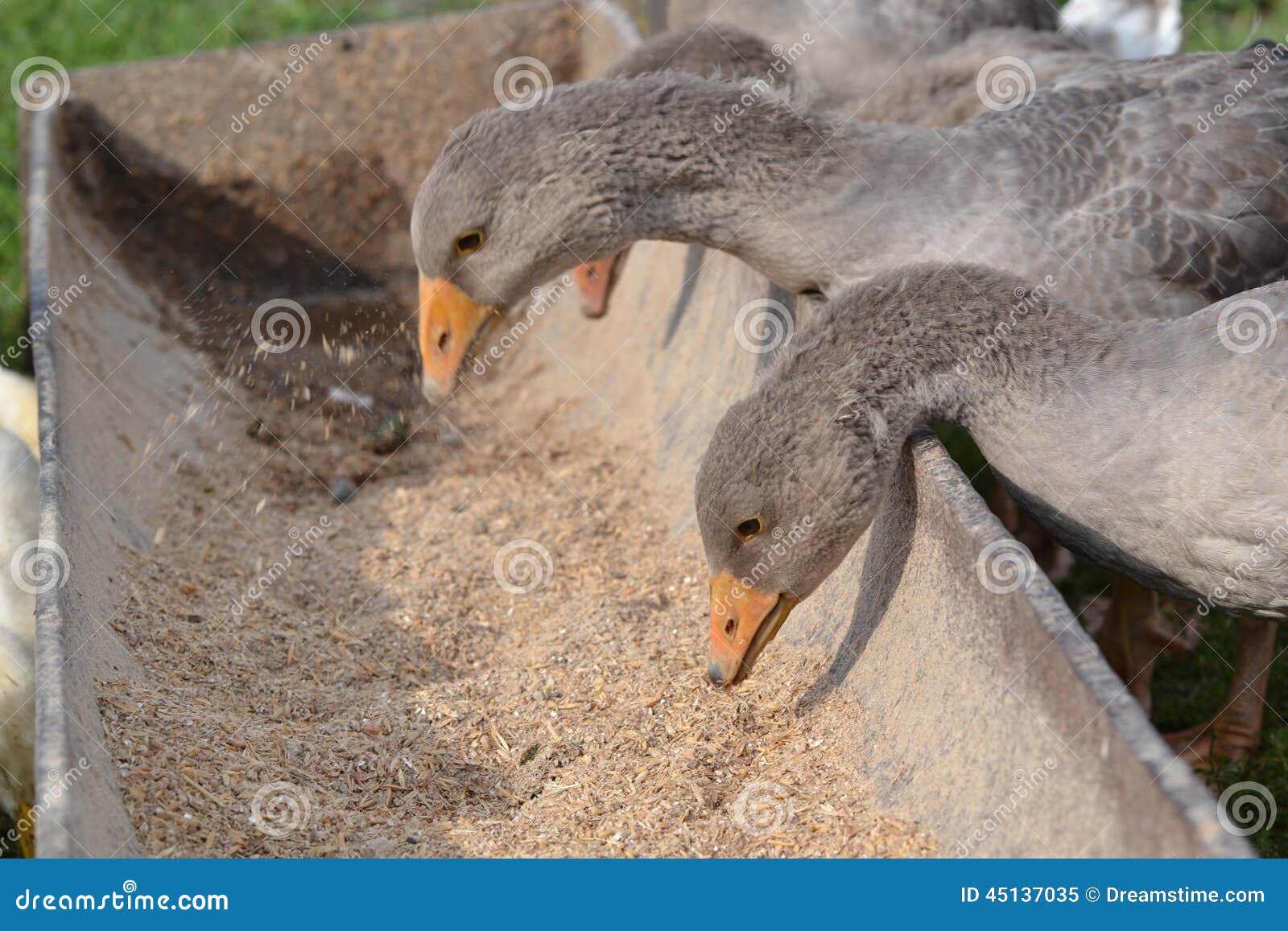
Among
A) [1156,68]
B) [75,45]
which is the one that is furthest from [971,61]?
[75,45]

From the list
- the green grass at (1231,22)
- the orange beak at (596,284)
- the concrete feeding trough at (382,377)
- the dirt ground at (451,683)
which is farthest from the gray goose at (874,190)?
the green grass at (1231,22)

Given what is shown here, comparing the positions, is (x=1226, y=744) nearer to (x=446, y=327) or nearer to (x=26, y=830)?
(x=446, y=327)

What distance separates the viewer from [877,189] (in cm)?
432

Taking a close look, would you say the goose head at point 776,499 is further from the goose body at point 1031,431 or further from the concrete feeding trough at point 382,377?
the concrete feeding trough at point 382,377

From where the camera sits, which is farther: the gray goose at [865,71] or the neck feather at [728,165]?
the gray goose at [865,71]

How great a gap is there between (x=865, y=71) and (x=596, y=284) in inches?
69.6

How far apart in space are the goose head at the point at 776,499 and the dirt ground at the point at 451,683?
1.21 ft

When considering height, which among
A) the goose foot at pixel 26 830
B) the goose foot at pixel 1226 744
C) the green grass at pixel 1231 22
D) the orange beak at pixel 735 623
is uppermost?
the green grass at pixel 1231 22

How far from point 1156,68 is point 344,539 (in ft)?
11.4

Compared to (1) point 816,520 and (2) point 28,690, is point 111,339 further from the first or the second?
(1) point 816,520

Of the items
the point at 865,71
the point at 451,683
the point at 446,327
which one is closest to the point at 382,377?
the point at 446,327

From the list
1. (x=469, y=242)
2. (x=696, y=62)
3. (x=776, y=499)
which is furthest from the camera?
(x=696, y=62)

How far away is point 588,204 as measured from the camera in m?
4.35

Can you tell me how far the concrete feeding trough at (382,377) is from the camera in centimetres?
280
